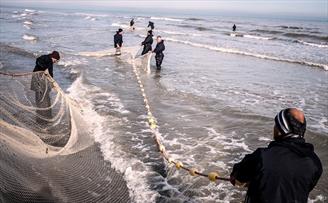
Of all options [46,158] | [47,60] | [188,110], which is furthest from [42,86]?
[188,110]

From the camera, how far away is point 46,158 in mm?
5594

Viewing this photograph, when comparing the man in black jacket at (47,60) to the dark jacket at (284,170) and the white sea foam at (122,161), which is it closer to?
the white sea foam at (122,161)

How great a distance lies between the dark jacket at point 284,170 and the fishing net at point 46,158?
2.81m

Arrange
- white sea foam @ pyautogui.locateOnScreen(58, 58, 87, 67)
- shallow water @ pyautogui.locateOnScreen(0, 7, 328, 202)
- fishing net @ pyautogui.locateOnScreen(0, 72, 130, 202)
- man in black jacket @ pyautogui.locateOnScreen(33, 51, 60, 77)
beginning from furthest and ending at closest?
white sea foam @ pyautogui.locateOnScreen(58, 58, 87, 67) → man in black jacket @ pyautogui.locateOnScreen(33, 51, 60, 77) → shallow water @ pyautogui.locateOnScreen(0, 7, 328, 202) → fishing net @ pyautogui.locateOnScreen(0, 72, 130, 202)

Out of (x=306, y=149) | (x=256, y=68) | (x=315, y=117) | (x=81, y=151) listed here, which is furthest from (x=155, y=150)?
(x=256, y=68)

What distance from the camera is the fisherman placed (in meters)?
2.65

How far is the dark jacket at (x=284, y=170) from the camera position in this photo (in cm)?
265

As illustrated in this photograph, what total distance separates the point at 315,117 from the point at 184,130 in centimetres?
416

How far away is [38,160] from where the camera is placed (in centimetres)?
545

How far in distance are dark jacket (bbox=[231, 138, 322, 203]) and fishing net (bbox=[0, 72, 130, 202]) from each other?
111 inches

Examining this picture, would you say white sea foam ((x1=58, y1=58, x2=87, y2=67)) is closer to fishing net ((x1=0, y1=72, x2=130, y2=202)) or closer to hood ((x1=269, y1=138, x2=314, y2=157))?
fishing net ((x1=0, y1=72, x2=130, y2=202))

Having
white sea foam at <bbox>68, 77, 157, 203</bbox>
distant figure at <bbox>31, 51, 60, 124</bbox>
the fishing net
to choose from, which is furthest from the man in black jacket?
white sea foam at <bbox>68, 77, 157, 203</bbox>

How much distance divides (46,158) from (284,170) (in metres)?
4.06

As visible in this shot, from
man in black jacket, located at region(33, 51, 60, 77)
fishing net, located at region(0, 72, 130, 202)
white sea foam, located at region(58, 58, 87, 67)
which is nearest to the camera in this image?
fishing net, located at region(0, 72, 130, 202)
